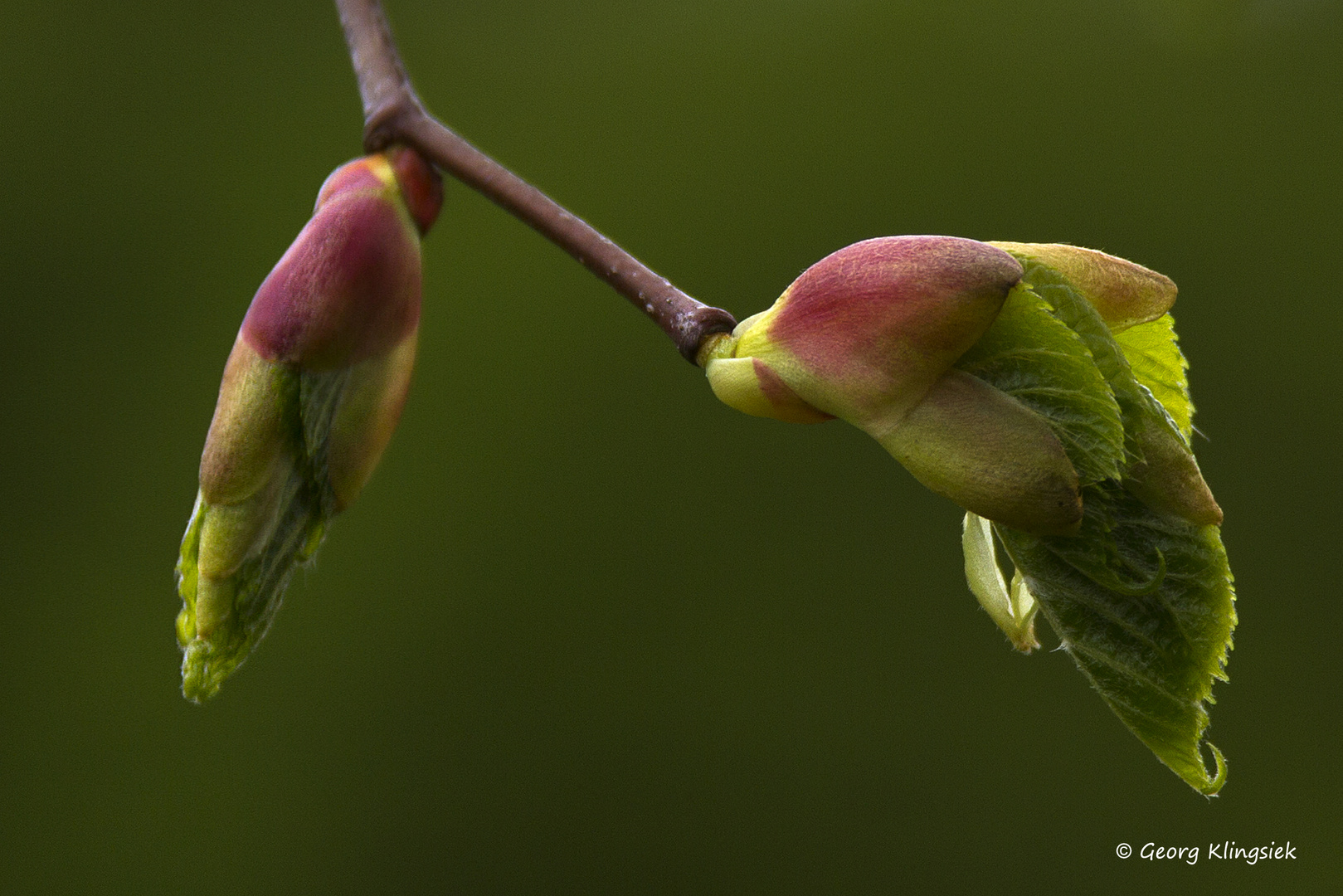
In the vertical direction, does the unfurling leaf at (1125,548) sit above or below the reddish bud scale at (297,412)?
below

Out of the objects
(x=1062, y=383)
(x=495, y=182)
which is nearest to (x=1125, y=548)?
(x=1062, y=383)

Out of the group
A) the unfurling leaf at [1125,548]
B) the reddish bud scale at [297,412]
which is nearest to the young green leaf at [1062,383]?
the unfurling leaf at [1125,548]

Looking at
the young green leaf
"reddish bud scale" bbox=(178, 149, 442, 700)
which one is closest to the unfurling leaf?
the young green leaf

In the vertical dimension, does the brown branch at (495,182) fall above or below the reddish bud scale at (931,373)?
above

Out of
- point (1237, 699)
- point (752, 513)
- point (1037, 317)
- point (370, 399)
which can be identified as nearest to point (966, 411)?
point (1037, 317)

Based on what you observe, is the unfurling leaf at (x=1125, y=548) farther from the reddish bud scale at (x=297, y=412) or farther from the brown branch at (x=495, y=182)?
the reddish bud scale at (x=297, y=412)

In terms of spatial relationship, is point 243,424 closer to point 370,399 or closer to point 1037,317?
point 370,399

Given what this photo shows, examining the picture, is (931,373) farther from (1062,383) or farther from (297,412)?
(297,412)

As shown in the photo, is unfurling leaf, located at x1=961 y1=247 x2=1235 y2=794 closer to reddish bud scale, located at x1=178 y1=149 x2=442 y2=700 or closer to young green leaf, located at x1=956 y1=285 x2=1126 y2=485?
young green leaf, located at x1=956 y1=285 x2=1126 y2=485
